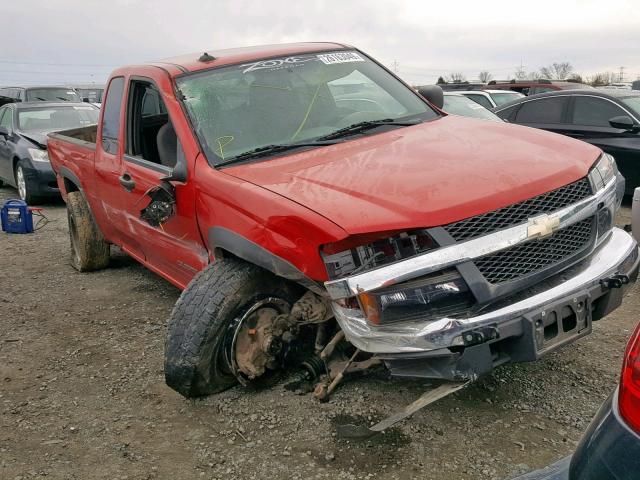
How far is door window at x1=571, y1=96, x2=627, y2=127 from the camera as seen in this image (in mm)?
7988

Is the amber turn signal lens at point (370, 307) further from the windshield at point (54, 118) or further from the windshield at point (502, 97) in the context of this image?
the windshield at point (502, 97)

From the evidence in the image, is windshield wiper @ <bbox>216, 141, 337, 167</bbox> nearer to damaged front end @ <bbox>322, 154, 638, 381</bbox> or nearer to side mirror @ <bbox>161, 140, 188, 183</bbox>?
side mirror @ <bbox>161, 140, 188, 183</bbox>

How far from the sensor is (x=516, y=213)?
8.92ft

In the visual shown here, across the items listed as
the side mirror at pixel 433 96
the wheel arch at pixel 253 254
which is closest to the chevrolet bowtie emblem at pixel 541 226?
the wheel arch at pixel 253 254

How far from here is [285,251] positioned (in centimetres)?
283

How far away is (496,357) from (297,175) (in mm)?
1242

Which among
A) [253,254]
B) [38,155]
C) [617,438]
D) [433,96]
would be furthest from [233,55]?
[38,155]

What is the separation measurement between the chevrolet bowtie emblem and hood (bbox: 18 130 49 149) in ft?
28.6

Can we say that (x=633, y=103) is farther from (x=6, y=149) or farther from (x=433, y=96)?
(x=6, y=149)

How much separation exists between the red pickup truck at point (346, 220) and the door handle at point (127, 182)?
23 millimetres

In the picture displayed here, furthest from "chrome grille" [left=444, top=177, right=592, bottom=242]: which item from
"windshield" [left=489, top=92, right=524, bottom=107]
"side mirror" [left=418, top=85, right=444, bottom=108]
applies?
"windshield" [left=489, top=92, right=524, bottom=107]

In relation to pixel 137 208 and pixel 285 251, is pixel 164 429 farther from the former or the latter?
pixel 137 208

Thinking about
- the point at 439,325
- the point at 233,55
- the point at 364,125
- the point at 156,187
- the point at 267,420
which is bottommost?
the point at 267,420

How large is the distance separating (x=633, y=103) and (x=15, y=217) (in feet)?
26.0
